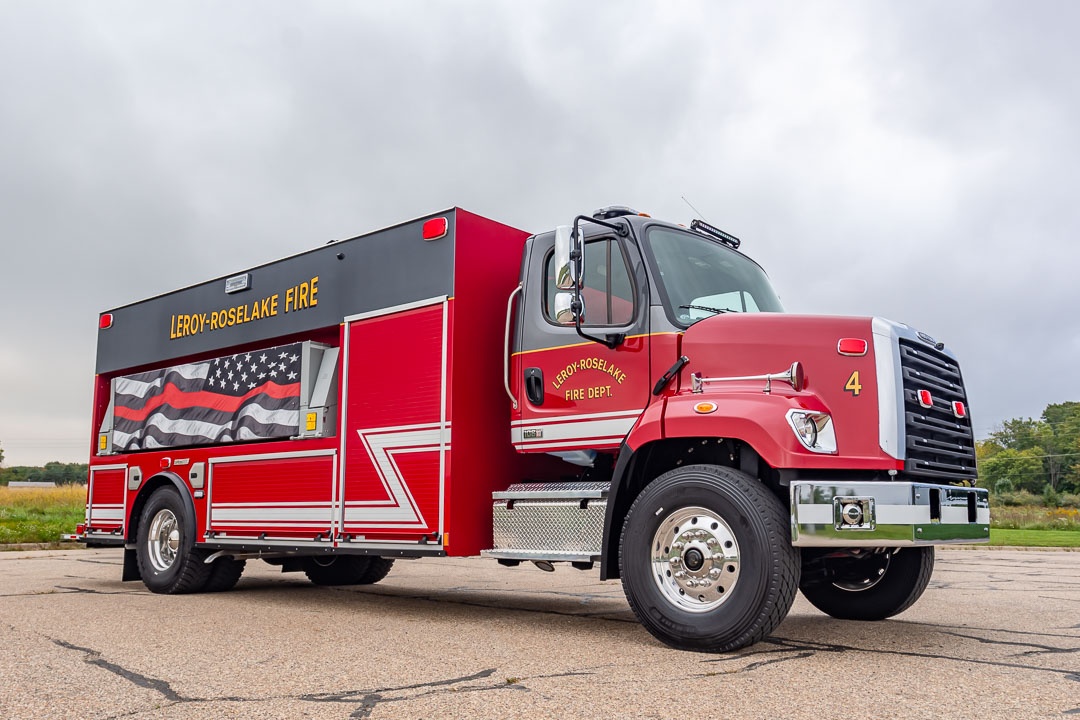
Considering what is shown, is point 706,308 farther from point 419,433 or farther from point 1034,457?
point 1034,457

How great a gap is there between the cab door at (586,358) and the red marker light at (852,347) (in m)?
1.29

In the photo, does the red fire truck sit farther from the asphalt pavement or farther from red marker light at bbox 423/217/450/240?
the asphalt pavement

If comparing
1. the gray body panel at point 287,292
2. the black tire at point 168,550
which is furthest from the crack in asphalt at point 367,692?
the black tire at point 168,550

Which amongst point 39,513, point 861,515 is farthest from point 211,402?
point 39,513

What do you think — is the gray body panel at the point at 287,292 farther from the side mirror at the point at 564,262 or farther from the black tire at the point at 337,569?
the black tire at the point at 337,569

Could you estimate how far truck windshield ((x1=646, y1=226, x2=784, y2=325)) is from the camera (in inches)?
265

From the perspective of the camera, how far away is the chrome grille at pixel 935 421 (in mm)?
5980

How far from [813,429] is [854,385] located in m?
Answer: 0.43

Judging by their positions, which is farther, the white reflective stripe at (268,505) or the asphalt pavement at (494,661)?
the white reflective stripe at (268,505)

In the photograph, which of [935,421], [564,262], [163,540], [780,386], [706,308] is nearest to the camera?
[780,386]

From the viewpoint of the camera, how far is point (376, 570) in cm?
1101

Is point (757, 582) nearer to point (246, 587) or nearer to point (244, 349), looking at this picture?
point (244, 349)

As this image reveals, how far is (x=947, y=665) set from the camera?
5.26 metres

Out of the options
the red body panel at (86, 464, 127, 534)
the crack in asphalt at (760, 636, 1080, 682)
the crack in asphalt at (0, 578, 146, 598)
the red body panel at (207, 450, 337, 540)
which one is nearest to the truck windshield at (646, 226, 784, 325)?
the crack in asphalt at (760, 636, 1080, 682)
